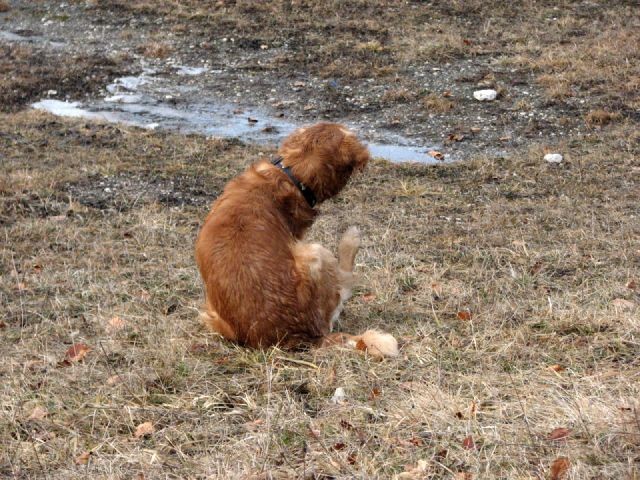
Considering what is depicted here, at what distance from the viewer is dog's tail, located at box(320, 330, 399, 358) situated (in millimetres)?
4992

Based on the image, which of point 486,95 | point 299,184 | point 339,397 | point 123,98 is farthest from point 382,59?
point 339,397

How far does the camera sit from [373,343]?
503 cm

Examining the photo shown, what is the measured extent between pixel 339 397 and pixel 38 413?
5.20 feet

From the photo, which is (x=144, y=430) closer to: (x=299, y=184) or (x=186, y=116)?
(x=299, y=184)

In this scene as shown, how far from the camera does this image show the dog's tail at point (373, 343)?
499 centimetres

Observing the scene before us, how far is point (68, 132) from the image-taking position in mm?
10867

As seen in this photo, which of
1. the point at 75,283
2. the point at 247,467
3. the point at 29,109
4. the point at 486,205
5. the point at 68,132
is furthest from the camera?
the point at 29,109

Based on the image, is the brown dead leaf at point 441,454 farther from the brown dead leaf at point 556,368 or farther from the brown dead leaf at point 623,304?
the brown dead leaf at point 623,304

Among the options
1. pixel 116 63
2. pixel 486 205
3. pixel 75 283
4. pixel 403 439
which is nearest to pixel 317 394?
pixel 403 439

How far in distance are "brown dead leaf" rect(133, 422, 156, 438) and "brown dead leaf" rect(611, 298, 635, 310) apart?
3.05 meters

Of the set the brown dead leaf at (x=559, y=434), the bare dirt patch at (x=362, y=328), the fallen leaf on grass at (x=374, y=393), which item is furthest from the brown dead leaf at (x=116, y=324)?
the brown dead leaf at (x=559, y=434)

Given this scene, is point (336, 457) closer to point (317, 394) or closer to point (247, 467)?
point (247, 467)

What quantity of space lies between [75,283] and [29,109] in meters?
6.50

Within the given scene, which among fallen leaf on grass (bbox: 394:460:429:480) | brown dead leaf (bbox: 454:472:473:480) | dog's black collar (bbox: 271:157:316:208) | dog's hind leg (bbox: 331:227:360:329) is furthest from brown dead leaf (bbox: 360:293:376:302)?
brown dead leaf (bbox: 454:472:473:480)
